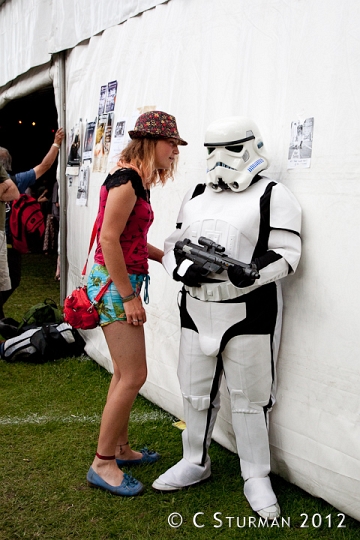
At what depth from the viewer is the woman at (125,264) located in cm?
243

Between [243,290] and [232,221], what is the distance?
0.30 m

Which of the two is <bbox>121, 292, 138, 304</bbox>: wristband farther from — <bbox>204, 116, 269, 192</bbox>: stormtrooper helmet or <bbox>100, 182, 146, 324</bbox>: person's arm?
<bbox>204, 116, 269, 192</bbox>: stormtrooper helmet

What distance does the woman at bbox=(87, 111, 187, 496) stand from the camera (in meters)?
2.43

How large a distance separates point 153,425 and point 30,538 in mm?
1179

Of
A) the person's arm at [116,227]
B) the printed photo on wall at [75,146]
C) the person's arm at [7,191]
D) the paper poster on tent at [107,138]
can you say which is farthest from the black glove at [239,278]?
the printed photo on wall at [75,146]

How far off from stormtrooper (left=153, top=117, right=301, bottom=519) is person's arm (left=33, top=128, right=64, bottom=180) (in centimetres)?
296

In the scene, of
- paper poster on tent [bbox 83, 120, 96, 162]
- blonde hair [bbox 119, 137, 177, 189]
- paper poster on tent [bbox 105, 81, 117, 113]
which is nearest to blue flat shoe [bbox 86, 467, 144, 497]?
blonde hair [bbox 119, 137, 177, 189]

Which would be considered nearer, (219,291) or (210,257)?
(210,257)

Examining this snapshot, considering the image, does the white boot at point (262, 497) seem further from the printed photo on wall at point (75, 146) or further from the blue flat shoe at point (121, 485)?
the printed photo on wall at point (75, 146)

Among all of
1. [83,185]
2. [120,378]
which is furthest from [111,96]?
[120,378]

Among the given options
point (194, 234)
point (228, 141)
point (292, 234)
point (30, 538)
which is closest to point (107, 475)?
point (30, 538)

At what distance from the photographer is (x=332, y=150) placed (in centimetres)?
240

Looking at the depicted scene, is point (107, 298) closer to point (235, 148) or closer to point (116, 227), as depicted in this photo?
point (116, 227)

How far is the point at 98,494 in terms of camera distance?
105 inches
